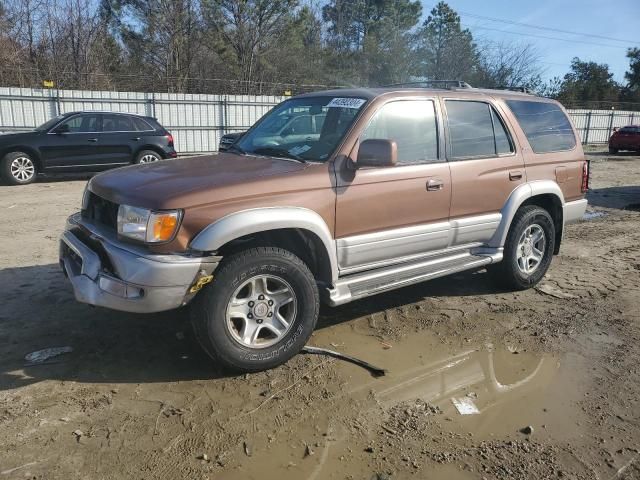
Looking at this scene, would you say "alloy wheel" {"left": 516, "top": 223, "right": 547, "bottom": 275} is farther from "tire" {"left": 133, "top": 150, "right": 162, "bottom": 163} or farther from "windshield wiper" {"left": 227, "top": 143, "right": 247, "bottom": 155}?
"tire" {"left": 133, "top": 150, "right": 162, "bottom": 163}

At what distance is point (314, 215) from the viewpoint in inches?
145

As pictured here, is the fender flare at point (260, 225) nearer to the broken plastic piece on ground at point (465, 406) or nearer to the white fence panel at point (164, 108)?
the broken plastic piece on ground at point (465, 406)

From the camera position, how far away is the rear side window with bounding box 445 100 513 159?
4672 mm

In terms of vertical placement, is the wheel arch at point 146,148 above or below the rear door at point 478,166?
below

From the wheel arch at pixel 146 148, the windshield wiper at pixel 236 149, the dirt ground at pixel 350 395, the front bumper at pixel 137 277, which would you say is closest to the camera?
the dirt ground at pixel 350 395

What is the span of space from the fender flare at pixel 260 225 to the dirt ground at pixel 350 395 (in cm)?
91

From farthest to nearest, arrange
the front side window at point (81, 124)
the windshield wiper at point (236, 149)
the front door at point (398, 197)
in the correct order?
1. the front side window at point (81, 124)
2. the windshield wiper at point (236, 149)
3. the front door at point (398, 197)

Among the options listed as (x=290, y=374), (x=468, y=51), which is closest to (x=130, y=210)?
(x=290, y=374)

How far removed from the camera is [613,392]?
3590mm

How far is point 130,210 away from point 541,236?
4049mm

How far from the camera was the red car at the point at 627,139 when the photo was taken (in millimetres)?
23266

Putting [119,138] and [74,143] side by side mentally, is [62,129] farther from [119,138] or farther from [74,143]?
[119,138]

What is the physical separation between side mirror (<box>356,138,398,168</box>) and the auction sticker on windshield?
0.51 meters

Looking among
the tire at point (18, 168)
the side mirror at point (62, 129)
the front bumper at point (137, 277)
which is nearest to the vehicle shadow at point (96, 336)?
the front bumper at point (137, 277)
